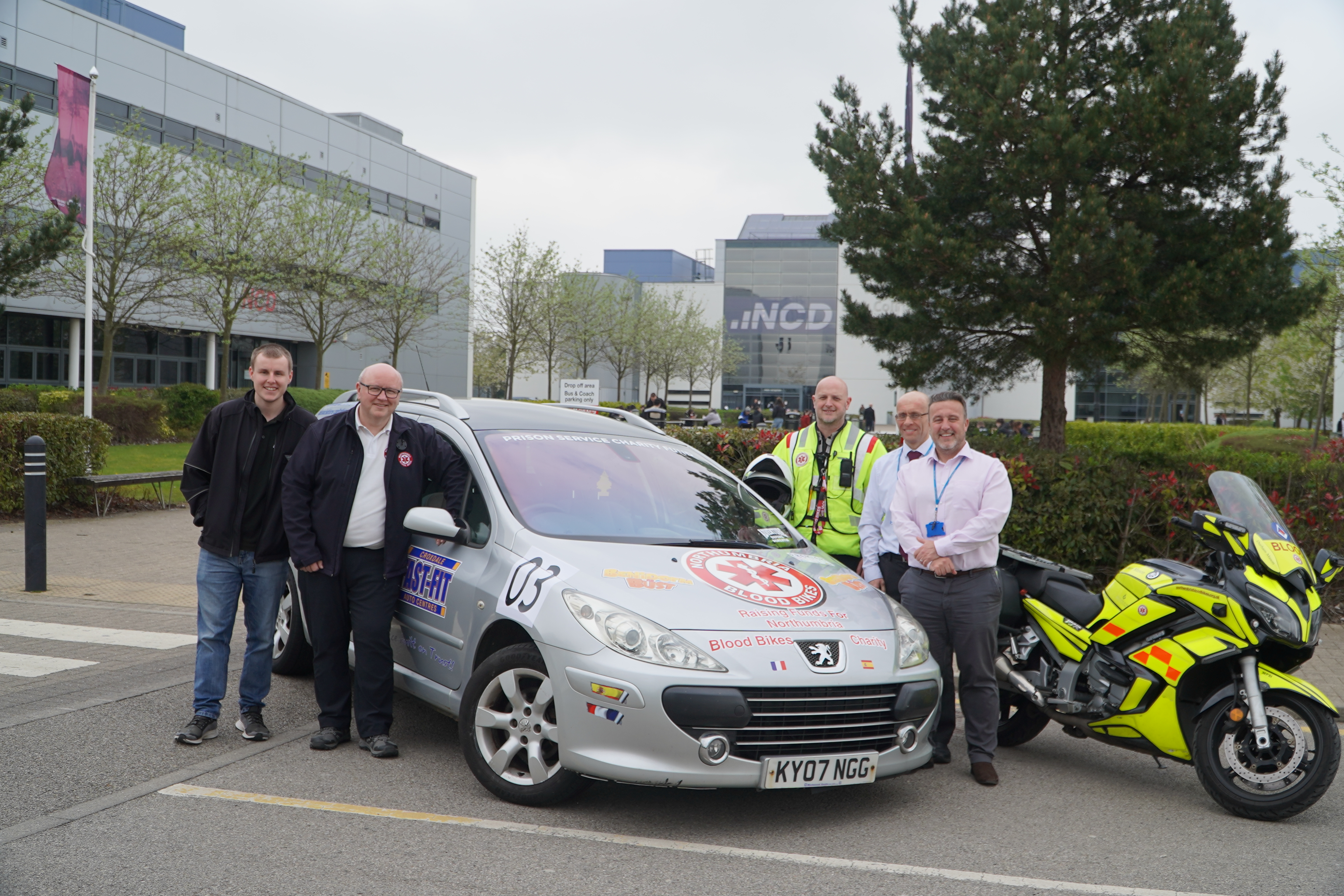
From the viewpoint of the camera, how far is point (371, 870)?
379cm

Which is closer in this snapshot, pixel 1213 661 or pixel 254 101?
pixel 1213 661

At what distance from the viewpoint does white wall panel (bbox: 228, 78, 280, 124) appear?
42.7m

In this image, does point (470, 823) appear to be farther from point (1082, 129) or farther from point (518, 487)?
point (1082, 129)

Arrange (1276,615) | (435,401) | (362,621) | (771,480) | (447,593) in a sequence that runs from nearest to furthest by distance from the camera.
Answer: (1276,615) < (447,593) < (362,621) < (435,401) < (771,480)

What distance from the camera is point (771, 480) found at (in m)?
6.43

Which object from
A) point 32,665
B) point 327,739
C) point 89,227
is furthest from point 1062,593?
point 89,227

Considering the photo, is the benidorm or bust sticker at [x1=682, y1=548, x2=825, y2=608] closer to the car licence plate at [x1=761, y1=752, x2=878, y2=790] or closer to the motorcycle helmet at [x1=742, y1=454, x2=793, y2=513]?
the car licence plate at [x1=761, y1=752, x2=878, y2=790]

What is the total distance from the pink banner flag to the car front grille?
15820 millimetres

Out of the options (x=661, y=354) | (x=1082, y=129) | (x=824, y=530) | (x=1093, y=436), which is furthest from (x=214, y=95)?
(x=824, y=530)

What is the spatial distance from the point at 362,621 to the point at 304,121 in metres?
45.6

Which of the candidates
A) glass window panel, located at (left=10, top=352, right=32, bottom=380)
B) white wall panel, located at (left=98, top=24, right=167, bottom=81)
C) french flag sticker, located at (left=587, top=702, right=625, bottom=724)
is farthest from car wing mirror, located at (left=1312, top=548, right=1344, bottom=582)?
white wall panel, located at (left=98, top=24, right=167, bottom=81)

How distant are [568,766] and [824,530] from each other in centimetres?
243

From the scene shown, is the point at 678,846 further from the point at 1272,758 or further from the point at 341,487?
the point at 1272,758

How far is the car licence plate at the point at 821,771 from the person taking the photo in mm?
4113
